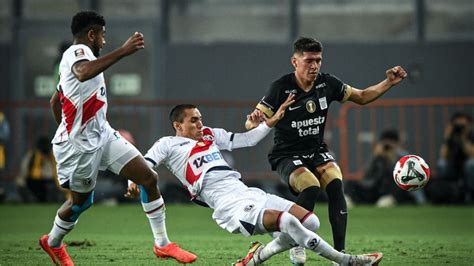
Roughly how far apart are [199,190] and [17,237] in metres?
4.53

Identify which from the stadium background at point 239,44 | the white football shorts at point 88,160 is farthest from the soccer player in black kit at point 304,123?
the stadium background at point 239,44

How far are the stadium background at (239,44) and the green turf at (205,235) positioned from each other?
3642 mm

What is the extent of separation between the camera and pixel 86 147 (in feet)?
30.1

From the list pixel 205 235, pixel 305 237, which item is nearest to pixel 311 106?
pixel 305 237

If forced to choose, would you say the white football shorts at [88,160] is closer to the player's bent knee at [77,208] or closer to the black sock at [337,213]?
→ the player's bent knee at [77,208]

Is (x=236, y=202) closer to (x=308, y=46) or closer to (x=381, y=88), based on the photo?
(x=308, y=46)

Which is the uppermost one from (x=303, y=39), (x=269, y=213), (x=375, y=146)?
(x=303, y=39)

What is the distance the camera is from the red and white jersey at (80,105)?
9086 mm

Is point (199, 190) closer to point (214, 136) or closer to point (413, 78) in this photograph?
point (214, 136)

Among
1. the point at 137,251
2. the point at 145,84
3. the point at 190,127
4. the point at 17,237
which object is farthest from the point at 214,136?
the point at 145,84

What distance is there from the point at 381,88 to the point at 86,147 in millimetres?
3035

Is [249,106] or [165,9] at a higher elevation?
[165,9]

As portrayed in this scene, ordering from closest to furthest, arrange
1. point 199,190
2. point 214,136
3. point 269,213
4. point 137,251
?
point 269,213
point 199,190
point 214,136
point 137,251

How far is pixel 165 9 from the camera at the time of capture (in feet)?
71.7
